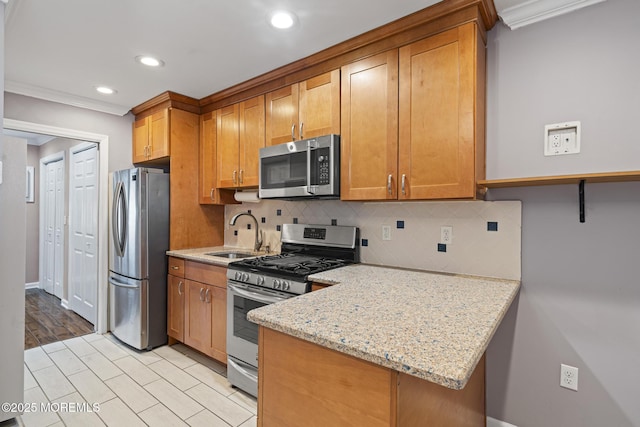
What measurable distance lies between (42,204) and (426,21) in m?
5.99

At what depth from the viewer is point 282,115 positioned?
253 cm

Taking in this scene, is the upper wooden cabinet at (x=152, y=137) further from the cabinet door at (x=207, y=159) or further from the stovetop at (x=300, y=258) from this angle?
the stovetop at (x=300, y=258)

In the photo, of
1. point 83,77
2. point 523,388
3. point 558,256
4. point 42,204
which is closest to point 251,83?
point 83,77

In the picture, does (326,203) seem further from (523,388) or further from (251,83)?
(523,388)

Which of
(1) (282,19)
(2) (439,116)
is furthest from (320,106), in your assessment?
(2) (439,116)

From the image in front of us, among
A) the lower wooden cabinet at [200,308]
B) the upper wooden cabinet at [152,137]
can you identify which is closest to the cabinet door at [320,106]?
the lower wooden cabinet at [200,308]

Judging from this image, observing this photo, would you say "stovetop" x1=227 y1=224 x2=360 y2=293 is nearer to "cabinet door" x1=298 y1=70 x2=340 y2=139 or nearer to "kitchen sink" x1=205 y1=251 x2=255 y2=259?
"kitchen sink" x1=205 y1=251 x2=255 y2=259

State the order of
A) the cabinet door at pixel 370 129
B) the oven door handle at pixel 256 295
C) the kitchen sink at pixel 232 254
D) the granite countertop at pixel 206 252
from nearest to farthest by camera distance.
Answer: the cabinet door at pixel 370 129, the oven door handle at pixel 256 295, the granite countertop at pixel 206 252, the kitchen sink at pixel 232 254

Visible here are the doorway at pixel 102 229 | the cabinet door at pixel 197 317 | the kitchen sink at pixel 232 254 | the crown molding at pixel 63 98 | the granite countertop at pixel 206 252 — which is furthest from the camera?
the doorway at pixel 102 229

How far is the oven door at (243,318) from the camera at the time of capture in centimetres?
214

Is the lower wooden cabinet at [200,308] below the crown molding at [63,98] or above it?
below

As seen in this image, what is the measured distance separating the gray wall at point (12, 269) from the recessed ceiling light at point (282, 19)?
1.76 meters

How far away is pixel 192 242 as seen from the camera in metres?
3.24

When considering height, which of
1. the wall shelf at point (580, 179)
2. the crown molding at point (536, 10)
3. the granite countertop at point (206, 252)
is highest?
the crown molding at point (536, 10)
